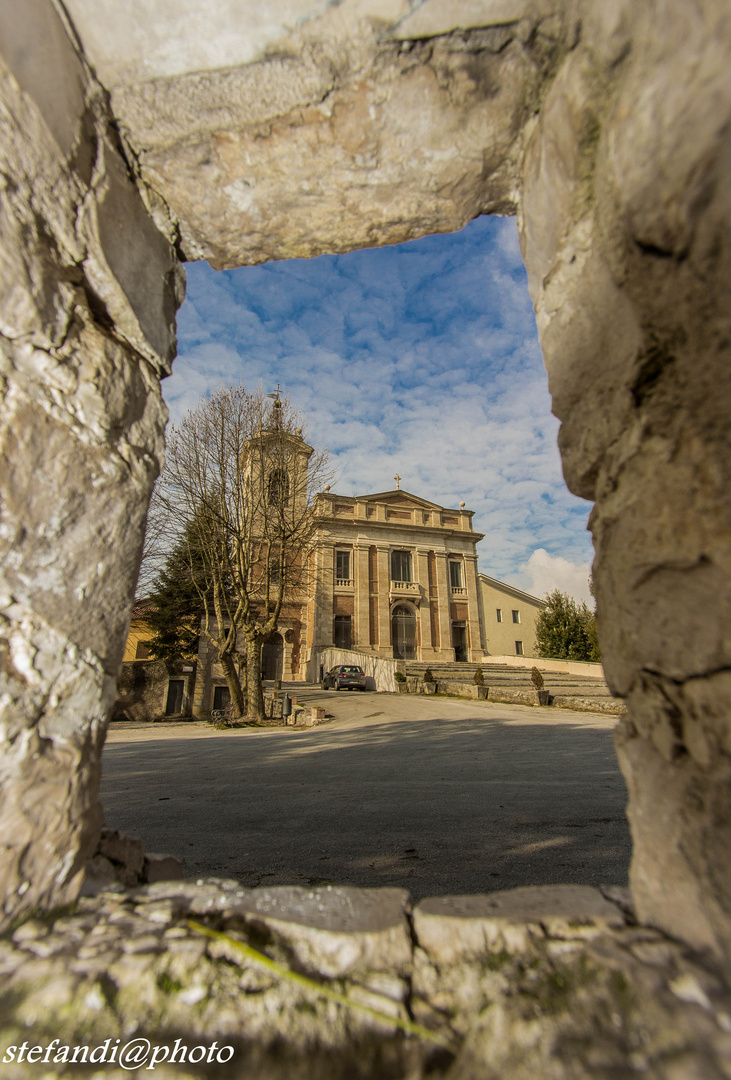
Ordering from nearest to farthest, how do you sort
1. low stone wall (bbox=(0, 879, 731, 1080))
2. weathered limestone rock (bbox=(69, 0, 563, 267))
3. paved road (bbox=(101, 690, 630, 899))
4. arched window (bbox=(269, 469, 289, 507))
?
low stone wall (bbox=(0, 879, 731, 1080)) < weathered limestone rock (bbox=(69, 0, 563, 267)) < paved road (bbox=(101, 690, 630, 899)) < arched window (bbox=(269, 469, 289, 507))

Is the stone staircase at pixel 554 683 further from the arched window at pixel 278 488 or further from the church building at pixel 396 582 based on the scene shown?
the arched window at pixel 278 488

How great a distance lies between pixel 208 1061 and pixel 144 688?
56.8 ft

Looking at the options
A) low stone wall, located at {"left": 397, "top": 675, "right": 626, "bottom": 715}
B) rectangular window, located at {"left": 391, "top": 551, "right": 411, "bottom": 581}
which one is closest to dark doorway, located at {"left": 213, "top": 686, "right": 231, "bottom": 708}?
low stone wall, located at {"left": 397, "top": 675, "right": 626, "bottom": 715}

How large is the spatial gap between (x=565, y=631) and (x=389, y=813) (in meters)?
27.8

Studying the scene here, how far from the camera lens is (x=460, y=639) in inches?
1251

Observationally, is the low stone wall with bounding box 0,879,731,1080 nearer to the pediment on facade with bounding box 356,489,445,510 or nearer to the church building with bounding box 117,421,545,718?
the church building with bounding box 117,421,545,718

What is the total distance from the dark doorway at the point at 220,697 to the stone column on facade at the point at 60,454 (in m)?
17.4

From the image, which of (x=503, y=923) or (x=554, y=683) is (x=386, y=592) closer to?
(x=554, y=683)

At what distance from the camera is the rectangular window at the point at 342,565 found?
30.1m

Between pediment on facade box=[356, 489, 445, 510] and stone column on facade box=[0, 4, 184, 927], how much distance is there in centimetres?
3060

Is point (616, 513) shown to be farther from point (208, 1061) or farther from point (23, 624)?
point (23, 624)

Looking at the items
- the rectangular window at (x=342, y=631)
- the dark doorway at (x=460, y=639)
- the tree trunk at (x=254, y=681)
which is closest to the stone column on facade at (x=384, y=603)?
the rectangular window at (x=342, y=631)

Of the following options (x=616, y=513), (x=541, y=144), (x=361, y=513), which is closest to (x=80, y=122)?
(x=541, y=144)

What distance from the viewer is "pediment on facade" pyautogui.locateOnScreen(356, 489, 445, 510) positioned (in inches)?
1287
